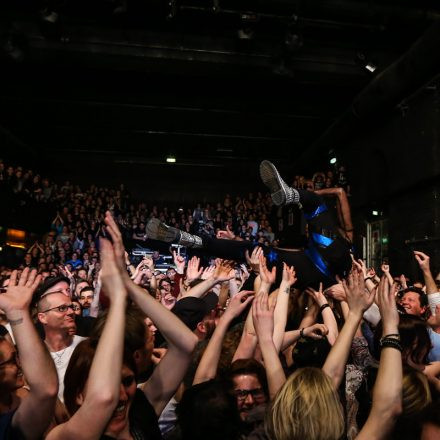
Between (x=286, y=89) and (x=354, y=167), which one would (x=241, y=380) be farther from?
(x=354, y=167)

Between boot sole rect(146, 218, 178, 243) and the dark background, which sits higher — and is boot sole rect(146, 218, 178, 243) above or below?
below

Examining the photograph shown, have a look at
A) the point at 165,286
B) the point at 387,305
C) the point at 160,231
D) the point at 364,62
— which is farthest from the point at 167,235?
the point at 364,62

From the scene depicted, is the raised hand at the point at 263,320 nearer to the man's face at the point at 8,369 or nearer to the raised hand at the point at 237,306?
the raised hand at the point at 237,306

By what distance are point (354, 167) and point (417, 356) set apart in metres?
10.6

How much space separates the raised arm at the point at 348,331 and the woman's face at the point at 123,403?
742mm

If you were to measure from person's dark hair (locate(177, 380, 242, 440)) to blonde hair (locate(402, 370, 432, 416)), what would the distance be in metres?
0.62

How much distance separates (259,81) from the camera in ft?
34.8

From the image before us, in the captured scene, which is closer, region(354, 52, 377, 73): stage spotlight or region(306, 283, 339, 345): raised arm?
region(306, 283, 339, 345): raised arm

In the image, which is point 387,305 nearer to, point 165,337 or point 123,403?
point 165,337

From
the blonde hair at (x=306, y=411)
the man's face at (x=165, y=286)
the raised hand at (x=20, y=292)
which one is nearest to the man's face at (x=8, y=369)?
the raised hand at (x=20, y=292)

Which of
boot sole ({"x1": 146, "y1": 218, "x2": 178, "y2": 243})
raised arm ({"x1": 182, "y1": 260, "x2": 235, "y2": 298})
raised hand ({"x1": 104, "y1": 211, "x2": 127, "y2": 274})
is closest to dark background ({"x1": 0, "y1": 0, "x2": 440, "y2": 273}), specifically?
boot sole ({"x1": 146, "y1": 218, "x2": 178, "y2": 243})

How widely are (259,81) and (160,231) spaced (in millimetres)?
7281

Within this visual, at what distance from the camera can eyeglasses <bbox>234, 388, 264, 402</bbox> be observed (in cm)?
191

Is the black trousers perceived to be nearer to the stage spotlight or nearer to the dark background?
the dark background
